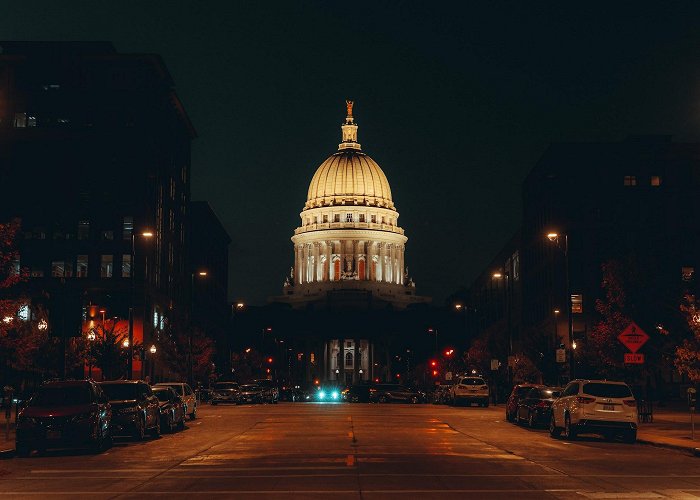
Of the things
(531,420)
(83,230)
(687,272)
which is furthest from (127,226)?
(531,420)

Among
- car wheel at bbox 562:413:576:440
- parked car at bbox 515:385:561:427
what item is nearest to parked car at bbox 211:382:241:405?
parked car at bbox 515:385:561:427

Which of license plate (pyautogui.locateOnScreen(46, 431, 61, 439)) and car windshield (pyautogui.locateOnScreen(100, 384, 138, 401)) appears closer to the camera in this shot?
license plate (pyautogui.locateOnScreen(46, 431, 61, 439))

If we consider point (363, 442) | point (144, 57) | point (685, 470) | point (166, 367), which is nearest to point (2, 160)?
point (144, 57)

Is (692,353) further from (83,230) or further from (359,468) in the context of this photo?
(83,230)

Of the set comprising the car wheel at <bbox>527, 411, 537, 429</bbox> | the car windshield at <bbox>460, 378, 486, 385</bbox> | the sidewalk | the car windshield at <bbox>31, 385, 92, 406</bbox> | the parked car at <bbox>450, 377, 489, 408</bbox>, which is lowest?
the sidewalk

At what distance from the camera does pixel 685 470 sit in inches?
1009

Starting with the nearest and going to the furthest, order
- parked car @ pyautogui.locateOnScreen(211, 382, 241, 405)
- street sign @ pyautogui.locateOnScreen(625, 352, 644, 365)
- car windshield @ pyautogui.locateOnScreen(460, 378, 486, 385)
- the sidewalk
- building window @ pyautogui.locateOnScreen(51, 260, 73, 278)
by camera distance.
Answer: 1. the sidewalk
2. street sign @ pyautogui.locateOnScreen(625, 352, 644, 365)
3. car windshield @ pyautogui.locateOnScreen(460, 378, 486, 385)
4. parked car @ pyautogui.locateOnScreen(211, 382, 241, 405)
5. building window @ pyautogui.locateOnScreen(51, 260, 73, 278)

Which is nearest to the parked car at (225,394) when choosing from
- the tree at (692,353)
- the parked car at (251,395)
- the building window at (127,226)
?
the parked car at (251,395)

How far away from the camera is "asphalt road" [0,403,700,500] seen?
2058 centimetres

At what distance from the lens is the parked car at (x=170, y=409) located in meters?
41.4

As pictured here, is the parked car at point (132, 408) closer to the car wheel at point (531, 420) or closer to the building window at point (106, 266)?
the car wheel at point (531, 420)

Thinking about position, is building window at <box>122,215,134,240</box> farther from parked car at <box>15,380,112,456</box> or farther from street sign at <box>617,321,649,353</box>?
parked car at <box>15,380,112,456</box>

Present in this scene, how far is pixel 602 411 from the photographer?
36938 mm

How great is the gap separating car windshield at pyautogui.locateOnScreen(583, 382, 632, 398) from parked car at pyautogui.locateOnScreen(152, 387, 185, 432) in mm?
14036
